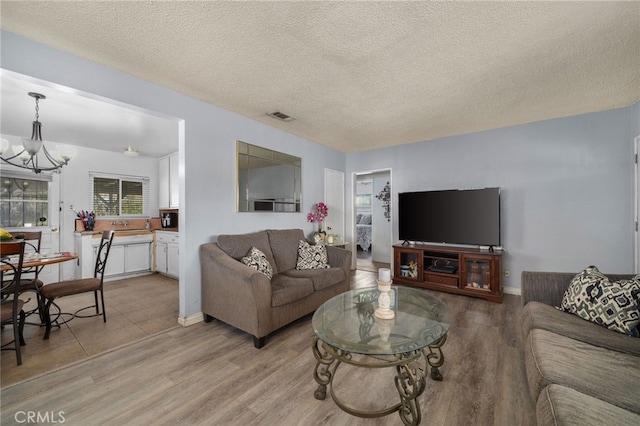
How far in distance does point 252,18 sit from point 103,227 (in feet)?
16.7

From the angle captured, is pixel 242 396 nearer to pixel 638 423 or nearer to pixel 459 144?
pixel 638 423

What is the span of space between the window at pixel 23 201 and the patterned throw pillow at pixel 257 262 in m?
4.10

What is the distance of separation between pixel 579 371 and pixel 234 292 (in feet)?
7.81

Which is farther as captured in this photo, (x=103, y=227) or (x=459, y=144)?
(x=103, y=227)

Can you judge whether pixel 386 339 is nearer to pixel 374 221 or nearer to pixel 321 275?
pixel 321 275

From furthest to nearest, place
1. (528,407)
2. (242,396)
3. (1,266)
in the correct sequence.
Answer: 1. (1,266)
2. (242,396)
3. (528,407)

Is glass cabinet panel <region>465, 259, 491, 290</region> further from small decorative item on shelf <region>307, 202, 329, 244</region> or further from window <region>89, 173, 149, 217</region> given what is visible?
window <region>89, 173, 149, 217</region>

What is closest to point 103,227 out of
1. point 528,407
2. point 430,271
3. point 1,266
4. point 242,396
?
point 1,266

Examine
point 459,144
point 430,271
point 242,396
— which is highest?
point 459,144

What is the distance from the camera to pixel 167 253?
473cm

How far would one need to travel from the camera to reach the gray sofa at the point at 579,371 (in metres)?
0.99

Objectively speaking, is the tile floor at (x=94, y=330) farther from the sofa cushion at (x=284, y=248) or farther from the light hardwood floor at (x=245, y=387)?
the sofa cushion at (x=284, y=248)

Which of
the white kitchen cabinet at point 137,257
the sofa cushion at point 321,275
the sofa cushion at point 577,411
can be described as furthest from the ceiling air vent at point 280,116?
the white kitchen cabinet at point 137,257

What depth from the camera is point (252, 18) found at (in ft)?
5.47
